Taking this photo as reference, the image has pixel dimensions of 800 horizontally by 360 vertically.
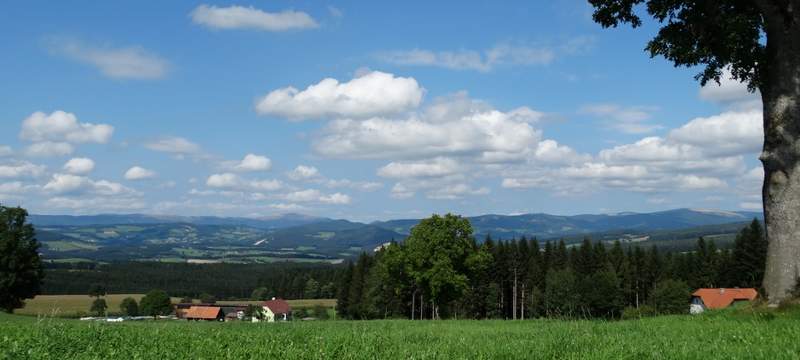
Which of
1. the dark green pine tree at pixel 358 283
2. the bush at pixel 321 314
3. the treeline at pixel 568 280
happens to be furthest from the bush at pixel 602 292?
the bush at pixel 321 314

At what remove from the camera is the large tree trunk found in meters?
10.9

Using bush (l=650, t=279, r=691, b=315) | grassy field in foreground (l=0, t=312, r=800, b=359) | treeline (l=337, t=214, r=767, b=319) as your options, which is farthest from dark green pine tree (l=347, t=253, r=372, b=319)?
grassy field in foreground (l=0, t=312, r=800, b=359)

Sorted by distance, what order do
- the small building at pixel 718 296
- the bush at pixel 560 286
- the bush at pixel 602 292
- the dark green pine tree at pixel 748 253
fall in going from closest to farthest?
the small building at pixel 718 296 → the bush at pixel 560 286 → the dark green pine tree at pixel 748 253 → the bush at pixel 602 292

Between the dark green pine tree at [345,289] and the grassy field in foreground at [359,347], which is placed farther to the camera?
the dark green pine tree at [345,289]

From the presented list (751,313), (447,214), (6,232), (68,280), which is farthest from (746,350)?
(68,280)

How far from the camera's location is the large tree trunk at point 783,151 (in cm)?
1091

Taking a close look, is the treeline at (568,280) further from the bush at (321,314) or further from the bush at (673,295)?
the bush at (321,314)

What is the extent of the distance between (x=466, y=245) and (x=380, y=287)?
30.5m

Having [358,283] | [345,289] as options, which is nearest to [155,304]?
[345,289]

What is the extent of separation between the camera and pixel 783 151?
36.1ft

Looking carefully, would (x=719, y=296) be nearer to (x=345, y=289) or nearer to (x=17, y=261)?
(x=345, y=289)

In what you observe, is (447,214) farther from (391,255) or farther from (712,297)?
(712,297)

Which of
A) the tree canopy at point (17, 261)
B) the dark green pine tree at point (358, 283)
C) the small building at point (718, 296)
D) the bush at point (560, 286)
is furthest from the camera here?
the dark green pine tree at point (358, 283)

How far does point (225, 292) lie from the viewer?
18975cm
